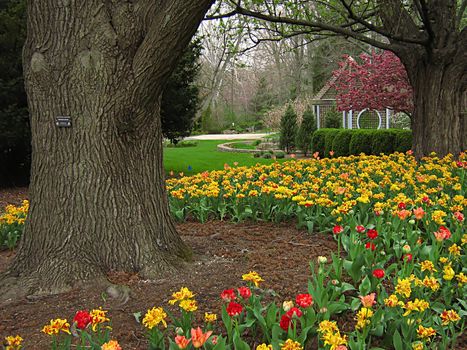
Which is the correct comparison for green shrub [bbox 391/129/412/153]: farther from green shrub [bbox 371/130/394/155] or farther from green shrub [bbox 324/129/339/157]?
green shrub [bbox 324/129/339/157]

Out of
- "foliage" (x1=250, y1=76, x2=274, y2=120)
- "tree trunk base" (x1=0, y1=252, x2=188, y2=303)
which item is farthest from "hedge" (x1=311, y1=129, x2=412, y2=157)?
"foliage" (x1=250, y1=76, x2=274, y2=120)

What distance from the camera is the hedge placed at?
1436 cm

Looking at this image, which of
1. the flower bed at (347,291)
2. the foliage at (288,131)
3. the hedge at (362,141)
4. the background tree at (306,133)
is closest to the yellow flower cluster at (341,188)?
the flower bed at (347,291)

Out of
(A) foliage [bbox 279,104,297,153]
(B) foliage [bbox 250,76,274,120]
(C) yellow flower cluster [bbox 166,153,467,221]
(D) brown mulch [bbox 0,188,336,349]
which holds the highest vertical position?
(B) foliage [bbox 250,76,274,120]

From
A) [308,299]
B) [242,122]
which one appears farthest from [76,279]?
[242,122]

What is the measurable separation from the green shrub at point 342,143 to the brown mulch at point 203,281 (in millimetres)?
11895

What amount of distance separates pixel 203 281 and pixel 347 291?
0.94m

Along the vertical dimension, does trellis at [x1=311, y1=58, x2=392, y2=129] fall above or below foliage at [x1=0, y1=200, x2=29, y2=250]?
above

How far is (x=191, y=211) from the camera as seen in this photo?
5.44 m

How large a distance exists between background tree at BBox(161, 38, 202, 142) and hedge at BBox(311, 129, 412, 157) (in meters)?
5.10

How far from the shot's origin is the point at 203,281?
3.48 m

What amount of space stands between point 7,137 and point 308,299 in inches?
354

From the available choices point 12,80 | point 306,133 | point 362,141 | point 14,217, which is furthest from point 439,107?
point 306,133

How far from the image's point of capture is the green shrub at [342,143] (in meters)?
16.3
